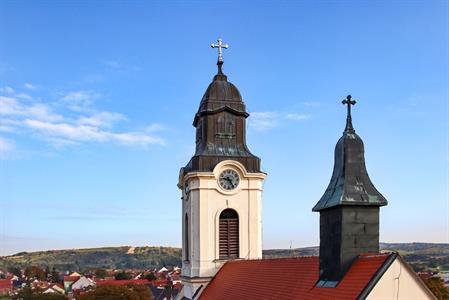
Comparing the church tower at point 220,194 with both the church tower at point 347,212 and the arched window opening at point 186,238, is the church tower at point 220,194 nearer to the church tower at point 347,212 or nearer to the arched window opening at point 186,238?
the arched window opening at point 186,238

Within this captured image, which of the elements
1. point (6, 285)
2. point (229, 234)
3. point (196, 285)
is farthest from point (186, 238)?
point (6, 285)

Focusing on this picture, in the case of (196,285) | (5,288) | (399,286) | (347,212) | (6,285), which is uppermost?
(347,212)

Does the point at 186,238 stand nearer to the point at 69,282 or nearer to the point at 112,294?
the point at 112,294

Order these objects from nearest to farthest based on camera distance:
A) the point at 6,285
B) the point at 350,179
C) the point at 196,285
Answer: the point at 350,179 → the point at 196,285 → the point at 6,285

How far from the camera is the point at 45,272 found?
16938 cm

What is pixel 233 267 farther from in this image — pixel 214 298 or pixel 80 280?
pixel 80 280

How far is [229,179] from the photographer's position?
30.4 metres

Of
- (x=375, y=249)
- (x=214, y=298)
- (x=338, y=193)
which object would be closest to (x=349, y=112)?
(x=338, y=193)

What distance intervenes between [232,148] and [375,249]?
15.5m

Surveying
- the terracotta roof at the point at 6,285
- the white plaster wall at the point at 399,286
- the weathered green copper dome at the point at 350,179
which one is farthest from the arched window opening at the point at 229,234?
the terracotta roof at the point at 6,285

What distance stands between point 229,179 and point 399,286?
16478 millimetres

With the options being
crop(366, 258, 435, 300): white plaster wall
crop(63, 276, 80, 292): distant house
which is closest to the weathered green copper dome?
crop(366, 258, 435, 300): white plaster wall

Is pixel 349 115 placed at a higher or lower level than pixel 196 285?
higher

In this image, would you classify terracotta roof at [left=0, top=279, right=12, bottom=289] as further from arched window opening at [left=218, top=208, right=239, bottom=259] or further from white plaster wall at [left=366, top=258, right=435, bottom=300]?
white plaster wall at [left=366, top=258, right=435, bottom=300]
